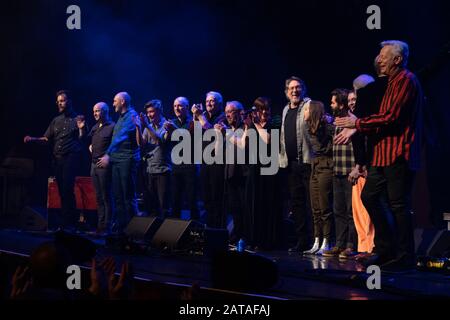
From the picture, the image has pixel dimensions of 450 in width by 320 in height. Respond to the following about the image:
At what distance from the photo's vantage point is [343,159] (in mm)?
6660

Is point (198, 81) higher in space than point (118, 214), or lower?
higher

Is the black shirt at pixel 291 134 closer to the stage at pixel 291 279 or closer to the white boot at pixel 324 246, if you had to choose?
the white boot at pixel 324 246

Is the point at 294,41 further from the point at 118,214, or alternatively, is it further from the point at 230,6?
the point at 118,214

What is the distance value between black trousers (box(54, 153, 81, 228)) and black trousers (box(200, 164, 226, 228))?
219 cm

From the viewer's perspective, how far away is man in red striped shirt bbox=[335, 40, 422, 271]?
205 inches

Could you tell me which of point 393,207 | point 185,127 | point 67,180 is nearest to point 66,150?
point 67,180

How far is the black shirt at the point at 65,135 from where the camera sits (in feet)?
30.4

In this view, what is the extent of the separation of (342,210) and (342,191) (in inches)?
7.6

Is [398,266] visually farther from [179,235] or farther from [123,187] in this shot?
[123,187]

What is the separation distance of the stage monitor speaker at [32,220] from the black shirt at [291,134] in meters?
4.19

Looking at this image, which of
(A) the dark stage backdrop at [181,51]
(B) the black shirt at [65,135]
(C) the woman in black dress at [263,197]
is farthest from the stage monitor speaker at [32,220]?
(C) the woman in black dress at [263,197]

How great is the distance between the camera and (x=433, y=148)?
802 centimetres

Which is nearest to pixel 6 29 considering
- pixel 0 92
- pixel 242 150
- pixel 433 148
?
pixel 0 92

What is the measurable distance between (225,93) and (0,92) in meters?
3.97
